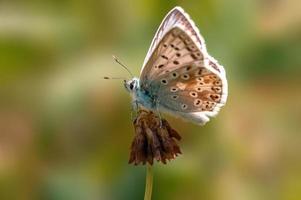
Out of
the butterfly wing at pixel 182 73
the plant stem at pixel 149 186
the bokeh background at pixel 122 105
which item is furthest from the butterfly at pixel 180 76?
the bokeh background at pixel 122 105

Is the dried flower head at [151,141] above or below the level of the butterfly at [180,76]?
below

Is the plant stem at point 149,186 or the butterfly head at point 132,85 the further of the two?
the butterfly head at point 132,85

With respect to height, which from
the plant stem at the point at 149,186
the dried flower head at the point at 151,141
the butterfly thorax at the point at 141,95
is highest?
the butterfly thorax at the point at 141,95

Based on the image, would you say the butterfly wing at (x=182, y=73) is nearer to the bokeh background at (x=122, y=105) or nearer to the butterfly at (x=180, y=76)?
the butterfly at (x=180, y=76)

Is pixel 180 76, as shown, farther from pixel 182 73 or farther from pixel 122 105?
pixel 122 105

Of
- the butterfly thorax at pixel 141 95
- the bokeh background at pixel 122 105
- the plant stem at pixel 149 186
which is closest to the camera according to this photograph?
the plant stem at pixel 149 186

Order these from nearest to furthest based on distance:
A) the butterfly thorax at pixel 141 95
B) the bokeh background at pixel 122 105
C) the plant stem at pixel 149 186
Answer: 1. the plant stem at pixel 149 186
2. the butterfly thorax at pixel 141 95
3. the bokeh background at pixel 122 105

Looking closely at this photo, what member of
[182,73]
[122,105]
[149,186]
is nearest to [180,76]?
[182,73]

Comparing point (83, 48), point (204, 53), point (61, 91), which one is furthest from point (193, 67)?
point (83, 48)

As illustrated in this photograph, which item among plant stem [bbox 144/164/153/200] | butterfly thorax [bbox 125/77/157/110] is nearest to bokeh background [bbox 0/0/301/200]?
butterfly thorax [bbox 125/77/157/110]
